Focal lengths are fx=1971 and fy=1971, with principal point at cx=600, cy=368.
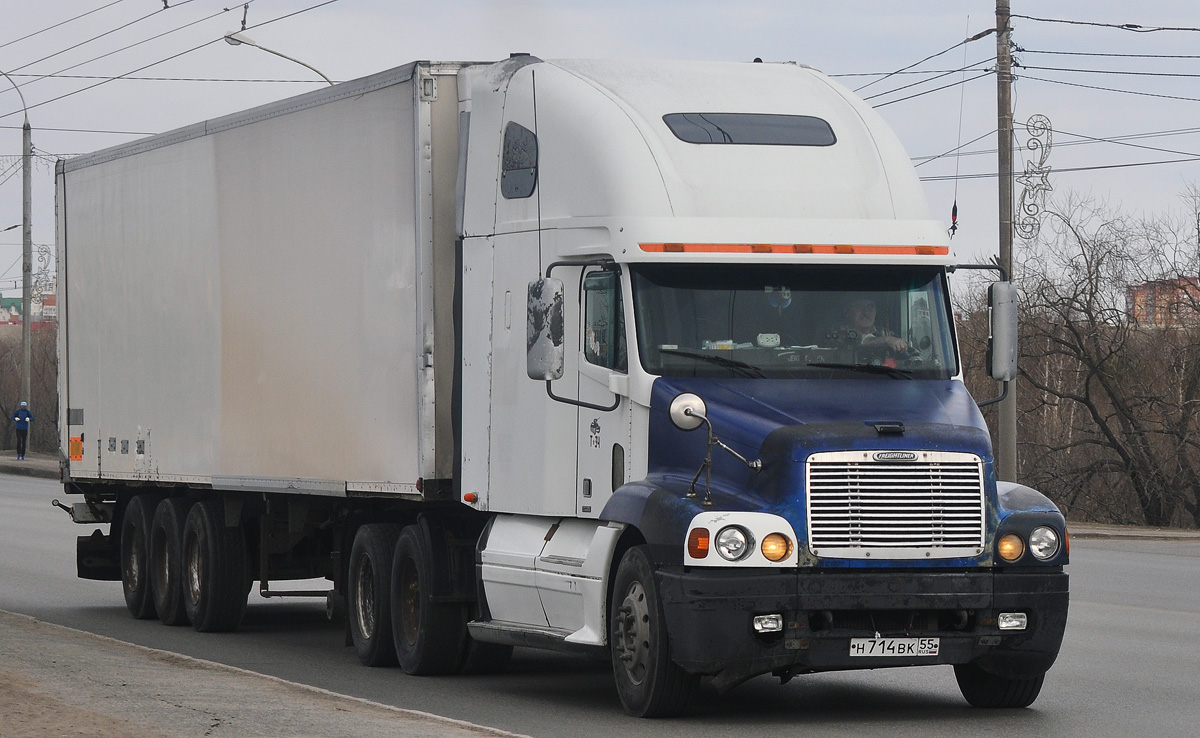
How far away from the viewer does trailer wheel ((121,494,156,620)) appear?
1802cm

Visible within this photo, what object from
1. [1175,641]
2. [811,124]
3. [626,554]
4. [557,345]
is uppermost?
[811,124]

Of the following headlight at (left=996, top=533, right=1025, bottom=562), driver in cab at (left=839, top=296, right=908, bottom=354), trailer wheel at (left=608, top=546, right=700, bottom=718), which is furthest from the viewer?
driver in cab at (left=839, top=296, right=908, bottom=354)

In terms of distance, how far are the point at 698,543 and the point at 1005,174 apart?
20.9 m

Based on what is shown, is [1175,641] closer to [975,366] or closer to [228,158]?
[228,158]

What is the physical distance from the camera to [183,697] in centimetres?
1044

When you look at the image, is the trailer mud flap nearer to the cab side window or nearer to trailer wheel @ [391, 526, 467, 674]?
trailer wheel @ [391, 526, 467, 674]

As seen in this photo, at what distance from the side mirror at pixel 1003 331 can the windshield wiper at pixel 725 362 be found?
Answer: 5.00ft

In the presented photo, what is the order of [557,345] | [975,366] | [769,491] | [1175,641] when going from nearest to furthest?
[769,491], [557,345], [1175,641], [975,366]

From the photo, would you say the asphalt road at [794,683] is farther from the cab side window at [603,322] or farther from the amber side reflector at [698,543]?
the cab side window at [603,322]

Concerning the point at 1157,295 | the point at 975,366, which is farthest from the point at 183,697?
the point at 1157,295

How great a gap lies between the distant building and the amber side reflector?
29.4 metres

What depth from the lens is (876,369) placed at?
1097cm

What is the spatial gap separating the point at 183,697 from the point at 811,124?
4.82 metres

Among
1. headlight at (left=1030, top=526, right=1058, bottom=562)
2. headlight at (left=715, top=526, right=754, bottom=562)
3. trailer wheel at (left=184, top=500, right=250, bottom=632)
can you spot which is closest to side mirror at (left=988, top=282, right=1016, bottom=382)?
headlight at (left=1030, top=526, right=1058, bottom=562)
